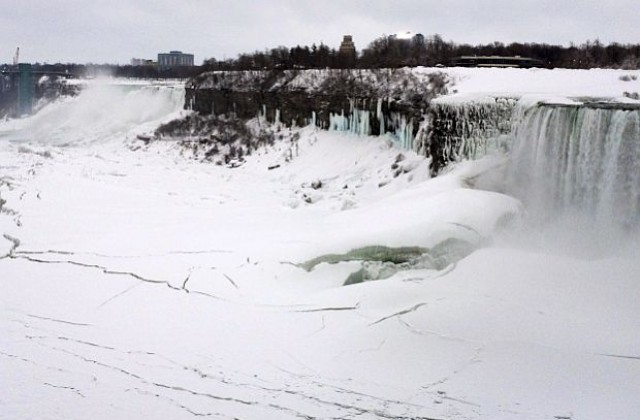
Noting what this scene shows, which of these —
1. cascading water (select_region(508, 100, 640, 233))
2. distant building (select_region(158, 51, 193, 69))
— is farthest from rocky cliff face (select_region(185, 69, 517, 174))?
distant building (select_region(158, 51, 193, 69))

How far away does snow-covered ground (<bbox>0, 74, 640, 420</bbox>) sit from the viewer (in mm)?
6259

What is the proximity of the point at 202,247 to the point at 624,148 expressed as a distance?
7.42 meters

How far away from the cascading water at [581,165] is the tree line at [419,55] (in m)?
18.5

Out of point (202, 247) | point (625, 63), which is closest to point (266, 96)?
point (625, 63)

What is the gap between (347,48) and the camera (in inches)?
1561

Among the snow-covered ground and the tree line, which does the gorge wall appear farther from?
the snow-covered ground

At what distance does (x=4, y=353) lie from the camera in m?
7.04

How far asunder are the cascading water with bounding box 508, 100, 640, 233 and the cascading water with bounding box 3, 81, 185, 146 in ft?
86.2

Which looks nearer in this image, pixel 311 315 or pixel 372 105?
pixel 311 315

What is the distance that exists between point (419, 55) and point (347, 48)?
17.8 ft

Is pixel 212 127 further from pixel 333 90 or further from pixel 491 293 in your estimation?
pixel 491 293

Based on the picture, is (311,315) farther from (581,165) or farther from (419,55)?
(419,55)

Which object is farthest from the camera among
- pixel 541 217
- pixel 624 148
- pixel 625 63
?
pixel 625 63

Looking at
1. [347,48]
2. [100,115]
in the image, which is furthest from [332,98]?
[100,115]
